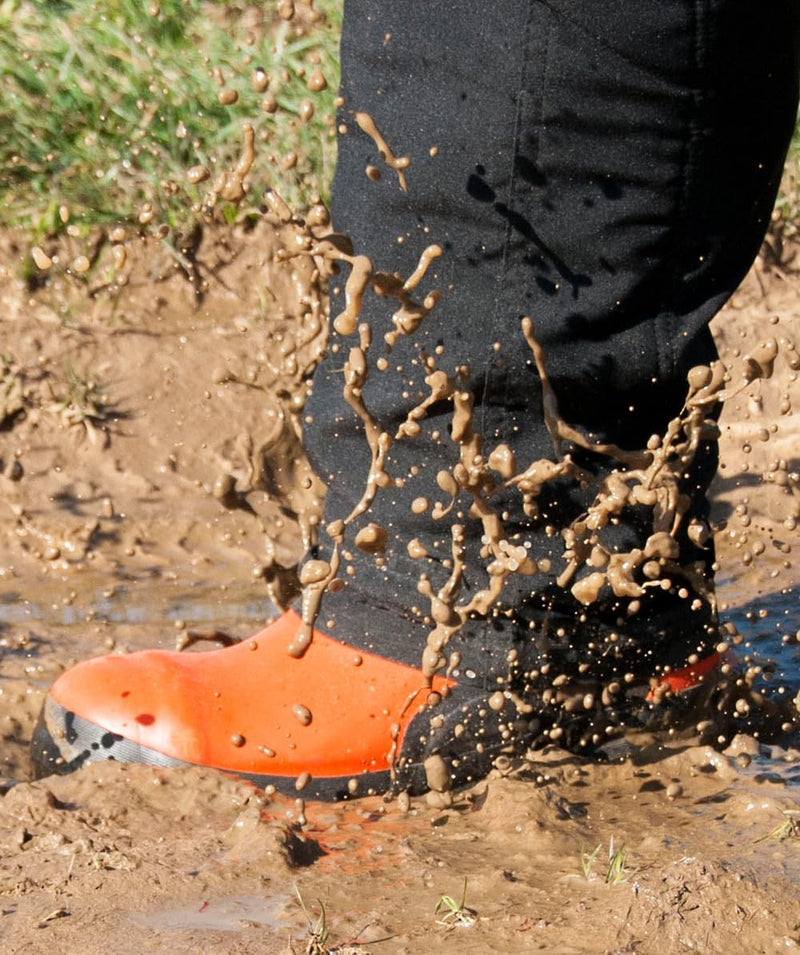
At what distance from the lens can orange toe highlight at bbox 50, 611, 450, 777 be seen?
1.77 meters

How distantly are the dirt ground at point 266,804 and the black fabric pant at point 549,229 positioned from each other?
199mm

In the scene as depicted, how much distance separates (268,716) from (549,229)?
73cm

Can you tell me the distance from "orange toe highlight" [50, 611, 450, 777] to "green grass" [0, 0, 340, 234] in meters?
1.83

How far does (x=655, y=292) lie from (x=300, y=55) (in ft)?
7.45

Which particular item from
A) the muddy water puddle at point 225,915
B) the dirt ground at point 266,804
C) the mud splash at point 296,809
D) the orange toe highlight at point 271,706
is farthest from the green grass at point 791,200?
the muddy water puddle at point 225,915

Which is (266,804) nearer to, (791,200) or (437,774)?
(437,774)

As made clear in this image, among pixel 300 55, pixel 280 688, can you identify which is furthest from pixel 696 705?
pixel 300 55

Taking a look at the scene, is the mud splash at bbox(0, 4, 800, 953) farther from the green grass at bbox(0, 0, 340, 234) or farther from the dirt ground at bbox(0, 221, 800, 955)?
the green grass at bbox(0, 0, 340, 234)

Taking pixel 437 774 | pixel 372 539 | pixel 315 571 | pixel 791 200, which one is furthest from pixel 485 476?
pixel 791 200

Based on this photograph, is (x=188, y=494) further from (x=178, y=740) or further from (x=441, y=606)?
(x=441, y=606)

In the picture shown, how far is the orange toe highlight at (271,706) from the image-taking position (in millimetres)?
1768

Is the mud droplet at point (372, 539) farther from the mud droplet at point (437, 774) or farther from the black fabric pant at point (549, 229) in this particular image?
the mud droplet at point (437, 774)

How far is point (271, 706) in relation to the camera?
70.9 inches

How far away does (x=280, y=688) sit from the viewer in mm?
1809
